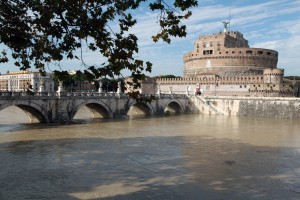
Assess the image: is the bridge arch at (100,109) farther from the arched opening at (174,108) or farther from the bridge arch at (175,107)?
the arched opening at (174,108)

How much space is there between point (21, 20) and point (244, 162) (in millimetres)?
12574

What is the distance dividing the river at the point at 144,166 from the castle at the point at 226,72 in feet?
102

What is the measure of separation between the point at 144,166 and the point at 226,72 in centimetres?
5429

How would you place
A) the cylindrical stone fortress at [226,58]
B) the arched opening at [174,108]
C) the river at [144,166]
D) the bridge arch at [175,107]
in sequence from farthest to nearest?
1. the cylindrical stone fortress at [226,58]
2. the arched opening at [174,108]
3. the bridge arch at [175,107]
4. the river at [144,166]

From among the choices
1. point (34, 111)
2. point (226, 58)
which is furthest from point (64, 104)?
point (226, 58)

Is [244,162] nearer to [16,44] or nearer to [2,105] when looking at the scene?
[16,44]

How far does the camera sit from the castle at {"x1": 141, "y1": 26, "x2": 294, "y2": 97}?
55.3 metres

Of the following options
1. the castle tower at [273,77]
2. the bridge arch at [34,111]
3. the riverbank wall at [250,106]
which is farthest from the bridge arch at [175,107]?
the bridge arch at [34,111]

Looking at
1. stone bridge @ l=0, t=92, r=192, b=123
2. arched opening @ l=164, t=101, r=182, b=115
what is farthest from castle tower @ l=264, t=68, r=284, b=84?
stone bridge @ l=0, t=92, r=192, b=123

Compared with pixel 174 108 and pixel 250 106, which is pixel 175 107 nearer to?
pixel 174 108

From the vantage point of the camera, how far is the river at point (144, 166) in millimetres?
11647

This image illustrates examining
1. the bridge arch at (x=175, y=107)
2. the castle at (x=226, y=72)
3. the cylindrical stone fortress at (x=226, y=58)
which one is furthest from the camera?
the cylindrical stone fortress at (x=226, y=58)

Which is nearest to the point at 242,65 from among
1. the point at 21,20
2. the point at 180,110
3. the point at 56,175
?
the point at 180,110

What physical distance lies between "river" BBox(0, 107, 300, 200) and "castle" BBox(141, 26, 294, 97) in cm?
3112
